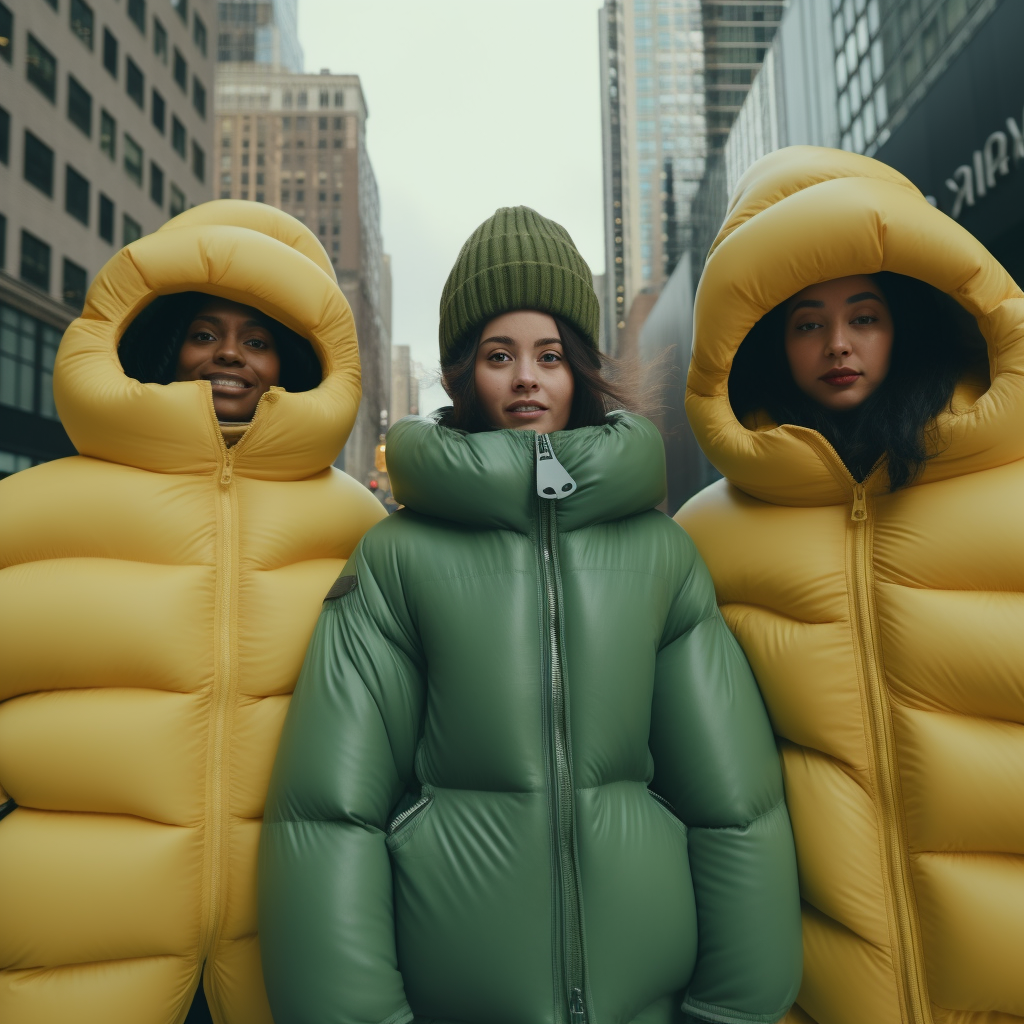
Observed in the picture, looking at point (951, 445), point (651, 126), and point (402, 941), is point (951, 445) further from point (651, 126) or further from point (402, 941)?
point (651, 126)

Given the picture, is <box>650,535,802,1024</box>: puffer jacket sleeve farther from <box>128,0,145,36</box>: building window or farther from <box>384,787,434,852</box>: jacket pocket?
<box>128,0,145,36</box>: building window

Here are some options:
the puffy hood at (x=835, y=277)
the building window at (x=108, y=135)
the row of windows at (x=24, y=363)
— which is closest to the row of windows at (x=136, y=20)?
the building window at (x=108, y=135)

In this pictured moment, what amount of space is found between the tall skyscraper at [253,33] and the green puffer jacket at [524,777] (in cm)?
13788

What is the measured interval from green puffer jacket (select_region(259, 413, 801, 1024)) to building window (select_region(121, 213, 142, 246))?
29595mm

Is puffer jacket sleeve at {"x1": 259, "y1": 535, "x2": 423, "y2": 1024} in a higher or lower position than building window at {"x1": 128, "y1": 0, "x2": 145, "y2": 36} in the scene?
lower

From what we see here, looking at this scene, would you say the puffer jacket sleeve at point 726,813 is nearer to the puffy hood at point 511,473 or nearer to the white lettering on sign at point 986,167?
the puffy hood at point 511,473

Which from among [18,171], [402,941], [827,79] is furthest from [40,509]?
[827,79]

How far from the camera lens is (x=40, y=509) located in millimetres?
2146

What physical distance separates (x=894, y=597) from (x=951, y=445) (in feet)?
1.50

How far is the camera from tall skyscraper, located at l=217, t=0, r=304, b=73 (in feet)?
372

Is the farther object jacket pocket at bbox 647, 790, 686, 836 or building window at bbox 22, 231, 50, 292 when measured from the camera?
building window at bbox 22, 231, 50, 292

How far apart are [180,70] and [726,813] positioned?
3900 centimetres

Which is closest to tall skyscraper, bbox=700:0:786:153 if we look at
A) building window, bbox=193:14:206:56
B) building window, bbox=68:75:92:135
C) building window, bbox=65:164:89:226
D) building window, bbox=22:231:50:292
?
building window, bbox=193:14:206:56

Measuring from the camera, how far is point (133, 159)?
27219mm
